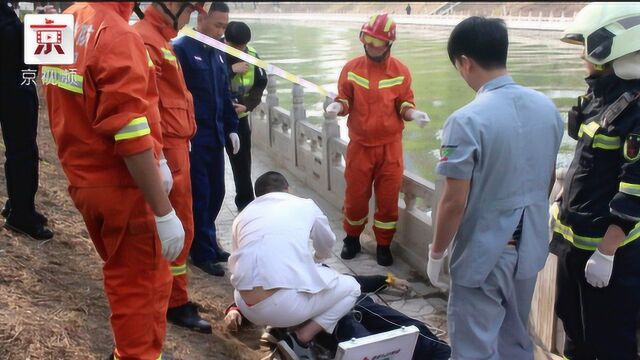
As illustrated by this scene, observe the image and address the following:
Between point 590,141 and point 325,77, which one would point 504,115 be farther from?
point 325,77

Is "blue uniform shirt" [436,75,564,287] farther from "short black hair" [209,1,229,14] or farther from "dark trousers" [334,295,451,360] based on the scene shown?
"short black hair" [209,1,229,14]

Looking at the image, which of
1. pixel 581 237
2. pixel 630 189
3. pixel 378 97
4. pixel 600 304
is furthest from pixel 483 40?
pixel 378 97

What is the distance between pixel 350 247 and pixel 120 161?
273 cm

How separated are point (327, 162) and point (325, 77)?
9587 millimetres

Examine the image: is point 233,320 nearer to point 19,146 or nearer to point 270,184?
point 270,184

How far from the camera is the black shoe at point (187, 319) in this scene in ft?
10.1

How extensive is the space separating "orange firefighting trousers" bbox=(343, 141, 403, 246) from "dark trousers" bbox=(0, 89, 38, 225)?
2.15m

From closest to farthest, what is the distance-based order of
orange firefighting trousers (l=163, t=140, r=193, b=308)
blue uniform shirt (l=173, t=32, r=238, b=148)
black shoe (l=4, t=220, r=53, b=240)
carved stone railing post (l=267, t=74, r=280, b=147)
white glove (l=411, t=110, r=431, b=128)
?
orange firefighting trousers (l=163, t=140, r=193, b=308)
black shoe (l=4, t=220, r=53, b=240)
blue uniform shirt (l=173, t=32, r=238, b=148)
white glove (l=411, t=110, r=431, b=128)
carved stone railing post (l=267, t=74, r=280, b=147)

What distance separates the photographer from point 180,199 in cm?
293

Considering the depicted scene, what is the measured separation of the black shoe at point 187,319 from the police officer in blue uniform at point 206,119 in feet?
2.77

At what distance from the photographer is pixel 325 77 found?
15.1 meters

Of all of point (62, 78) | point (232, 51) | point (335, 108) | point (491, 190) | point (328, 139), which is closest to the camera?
point (62, 78)

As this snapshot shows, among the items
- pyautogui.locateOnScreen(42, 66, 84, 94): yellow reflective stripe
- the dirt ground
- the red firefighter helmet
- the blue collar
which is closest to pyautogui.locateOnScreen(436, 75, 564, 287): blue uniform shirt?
the blue collar

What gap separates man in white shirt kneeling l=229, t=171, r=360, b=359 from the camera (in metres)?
2.64
